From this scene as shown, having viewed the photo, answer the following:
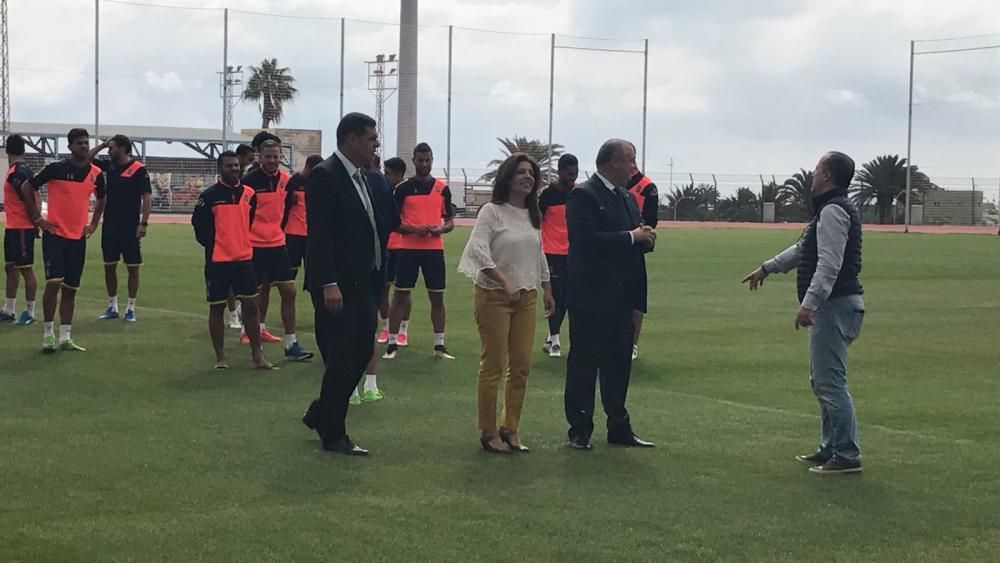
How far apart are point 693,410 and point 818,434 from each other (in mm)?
1159

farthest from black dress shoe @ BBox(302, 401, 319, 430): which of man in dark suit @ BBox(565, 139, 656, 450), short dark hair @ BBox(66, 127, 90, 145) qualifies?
short dark hair @ BBox(66, 127, 90, 145)

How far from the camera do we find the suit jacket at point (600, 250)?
7945 mm

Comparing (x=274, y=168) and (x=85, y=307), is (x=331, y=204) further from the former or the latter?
(x=85, y=307)

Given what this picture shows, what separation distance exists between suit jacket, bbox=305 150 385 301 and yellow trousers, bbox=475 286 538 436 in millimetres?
833

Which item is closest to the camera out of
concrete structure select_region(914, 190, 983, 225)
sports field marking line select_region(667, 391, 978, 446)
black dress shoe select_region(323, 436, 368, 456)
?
black dress shoe select_region(323, 436, 368, 456)

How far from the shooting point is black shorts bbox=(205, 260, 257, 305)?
36.7 feet

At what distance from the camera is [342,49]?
54000mm

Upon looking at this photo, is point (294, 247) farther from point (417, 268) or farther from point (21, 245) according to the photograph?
point (21, 245)

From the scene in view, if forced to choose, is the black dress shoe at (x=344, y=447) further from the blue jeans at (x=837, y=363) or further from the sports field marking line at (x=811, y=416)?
the sports field marking line at (x=811, y=416)

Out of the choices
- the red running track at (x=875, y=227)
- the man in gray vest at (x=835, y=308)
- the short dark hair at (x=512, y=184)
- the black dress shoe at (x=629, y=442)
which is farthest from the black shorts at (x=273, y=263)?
the red running track at (x=875, y=227)

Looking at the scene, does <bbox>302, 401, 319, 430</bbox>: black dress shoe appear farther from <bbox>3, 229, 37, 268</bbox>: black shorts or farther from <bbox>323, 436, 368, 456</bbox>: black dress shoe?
<bbox>3, 229, 37, 268</bbox>: black shorts

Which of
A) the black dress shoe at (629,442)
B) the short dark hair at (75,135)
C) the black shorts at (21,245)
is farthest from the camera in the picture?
the black shorts at (21,245)

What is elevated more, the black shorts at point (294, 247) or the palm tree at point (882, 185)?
the palm tree at point (882, 185)

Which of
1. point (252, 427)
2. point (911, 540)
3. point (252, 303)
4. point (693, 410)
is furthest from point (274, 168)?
point (911, 540)
